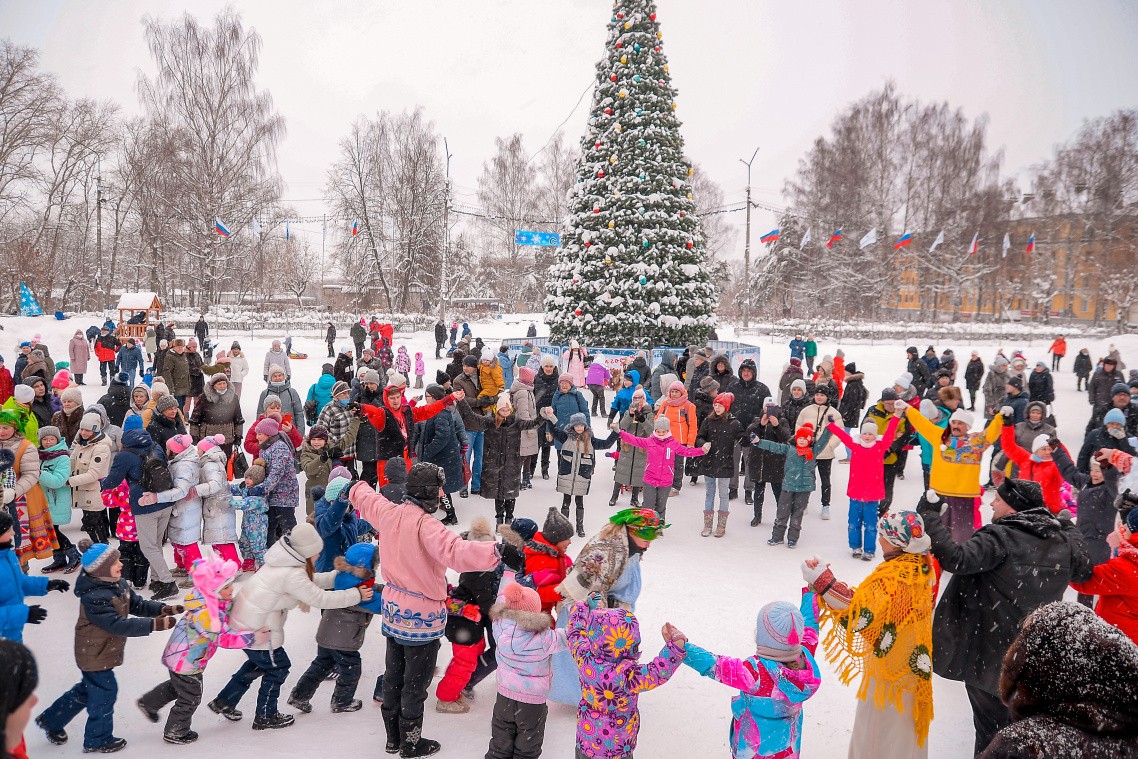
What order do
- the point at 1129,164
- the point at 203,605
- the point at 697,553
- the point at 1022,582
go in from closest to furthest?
1. the point at 1022,582
2. the point at 203,605
3. the point at 697,553
4. the point at 1129,164

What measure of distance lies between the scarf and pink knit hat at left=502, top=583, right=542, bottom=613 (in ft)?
5.10

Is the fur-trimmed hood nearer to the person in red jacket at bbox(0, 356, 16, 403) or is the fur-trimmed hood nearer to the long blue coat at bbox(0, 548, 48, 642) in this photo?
the long blue coat at bbox(0, 548, 48, 642)

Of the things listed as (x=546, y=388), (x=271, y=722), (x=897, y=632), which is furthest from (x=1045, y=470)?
(x=271, y=722)

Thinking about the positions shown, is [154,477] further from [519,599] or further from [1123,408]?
[1123,408]

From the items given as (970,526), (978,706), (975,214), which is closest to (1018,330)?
(975,214)

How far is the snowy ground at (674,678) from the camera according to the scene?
3.88 metres

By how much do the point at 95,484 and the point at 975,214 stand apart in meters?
46.9

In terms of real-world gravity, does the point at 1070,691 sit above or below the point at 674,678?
above

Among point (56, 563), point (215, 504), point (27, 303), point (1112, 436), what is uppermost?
point (27, 303)

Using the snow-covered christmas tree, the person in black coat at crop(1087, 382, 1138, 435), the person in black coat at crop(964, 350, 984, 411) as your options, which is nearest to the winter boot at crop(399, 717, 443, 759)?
the person in black coat at crop(1087, 382, 1138, 435)

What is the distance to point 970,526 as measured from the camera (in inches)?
262

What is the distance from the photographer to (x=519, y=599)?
3.29 metres

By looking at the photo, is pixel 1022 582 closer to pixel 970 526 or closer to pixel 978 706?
pixel 978 706

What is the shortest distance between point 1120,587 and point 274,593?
15.5 ft
